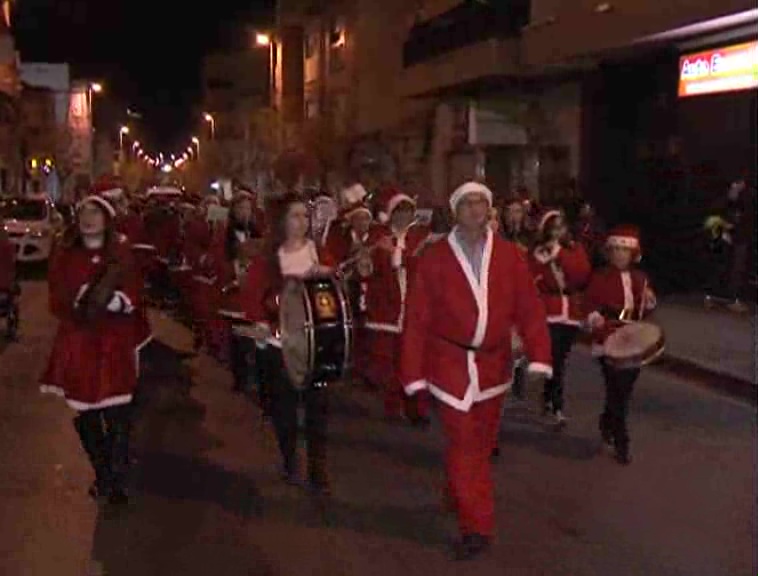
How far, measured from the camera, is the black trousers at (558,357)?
11250 millimetres

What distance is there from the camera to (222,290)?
13805mm

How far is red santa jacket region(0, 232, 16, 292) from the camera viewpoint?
15.6 m

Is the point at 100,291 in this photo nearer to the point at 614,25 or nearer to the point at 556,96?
the point at 614,25

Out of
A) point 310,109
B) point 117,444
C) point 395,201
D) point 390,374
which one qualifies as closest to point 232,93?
point 310,109

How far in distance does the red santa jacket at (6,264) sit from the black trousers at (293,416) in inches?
275

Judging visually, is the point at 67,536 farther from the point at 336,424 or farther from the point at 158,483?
the point at 336,424

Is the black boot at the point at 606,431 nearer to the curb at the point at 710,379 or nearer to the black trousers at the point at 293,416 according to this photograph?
the black trousers at the point at 293,416

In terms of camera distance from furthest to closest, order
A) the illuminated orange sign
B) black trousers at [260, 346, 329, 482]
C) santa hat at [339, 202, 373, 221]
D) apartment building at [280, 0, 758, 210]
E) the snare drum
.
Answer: apartment building at [280, 0, 758, 210], the illuminated orange sign, santa hat at [339, 202, 373, 221], the snare drum, black trousers at [260, 346, 329, 482]

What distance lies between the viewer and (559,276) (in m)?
11.1

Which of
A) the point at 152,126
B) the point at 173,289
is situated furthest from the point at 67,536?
the point at 152,126

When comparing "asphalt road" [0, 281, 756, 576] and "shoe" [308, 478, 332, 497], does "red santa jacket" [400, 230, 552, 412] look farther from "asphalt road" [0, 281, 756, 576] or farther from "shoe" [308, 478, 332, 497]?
"shoe" [308, 478, 332, 497]

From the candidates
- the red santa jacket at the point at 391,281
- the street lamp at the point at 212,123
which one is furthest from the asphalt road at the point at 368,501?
the street lamp at the point at 212,123

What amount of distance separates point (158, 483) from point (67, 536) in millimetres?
1486

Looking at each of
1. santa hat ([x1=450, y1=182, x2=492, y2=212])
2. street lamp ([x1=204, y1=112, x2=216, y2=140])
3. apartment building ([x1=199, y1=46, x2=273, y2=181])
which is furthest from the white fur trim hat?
street lamp ([x1=204, y1=112, x2=216, y2=140])
